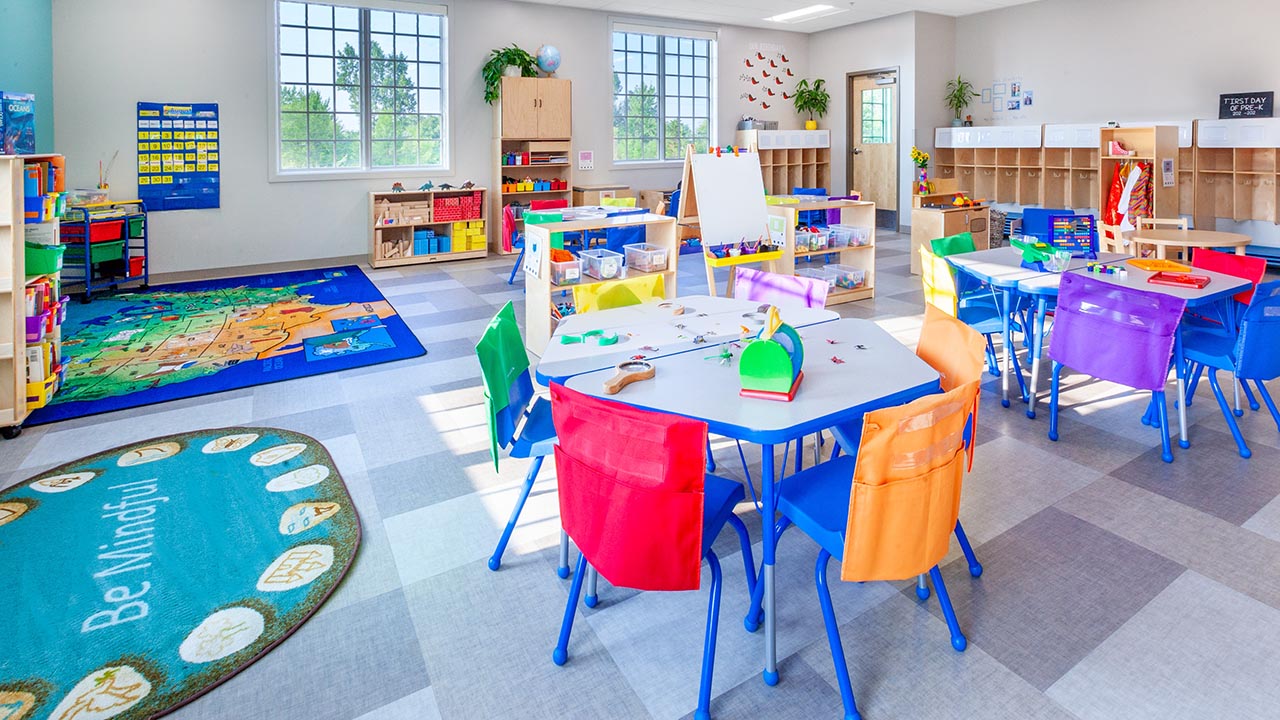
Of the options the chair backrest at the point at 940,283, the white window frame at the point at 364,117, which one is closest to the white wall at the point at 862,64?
the white window frame at the point at 364,117

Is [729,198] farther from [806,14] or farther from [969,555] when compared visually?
[806,14]

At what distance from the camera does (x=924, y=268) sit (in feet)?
14.8

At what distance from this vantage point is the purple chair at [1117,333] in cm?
346

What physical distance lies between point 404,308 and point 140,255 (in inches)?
127

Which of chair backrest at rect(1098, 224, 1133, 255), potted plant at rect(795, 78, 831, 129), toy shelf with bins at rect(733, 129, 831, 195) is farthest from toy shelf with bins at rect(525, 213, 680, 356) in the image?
potted plant at rect(795, 78, 831, 129)

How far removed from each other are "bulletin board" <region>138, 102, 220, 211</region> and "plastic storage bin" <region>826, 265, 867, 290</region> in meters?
6.90

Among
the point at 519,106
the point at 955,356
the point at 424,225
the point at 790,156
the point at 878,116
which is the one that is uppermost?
the point at 878,116

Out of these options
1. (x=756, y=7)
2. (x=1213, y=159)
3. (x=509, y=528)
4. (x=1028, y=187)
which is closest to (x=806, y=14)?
(x=756, y=7)

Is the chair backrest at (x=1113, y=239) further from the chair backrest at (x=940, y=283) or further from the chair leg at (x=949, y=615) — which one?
the chair leg at (x=949, y=615)

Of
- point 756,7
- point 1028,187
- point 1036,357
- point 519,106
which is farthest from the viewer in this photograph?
point 1028,187

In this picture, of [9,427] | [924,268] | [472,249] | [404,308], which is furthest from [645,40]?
[9,427]

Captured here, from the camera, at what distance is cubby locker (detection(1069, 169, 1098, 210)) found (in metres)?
10.4

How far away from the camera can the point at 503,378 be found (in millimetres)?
2746

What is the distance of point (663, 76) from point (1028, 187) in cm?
567
